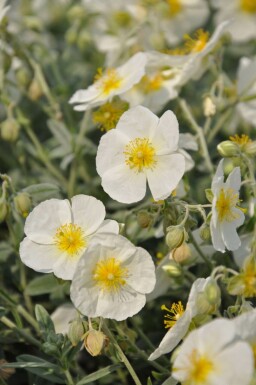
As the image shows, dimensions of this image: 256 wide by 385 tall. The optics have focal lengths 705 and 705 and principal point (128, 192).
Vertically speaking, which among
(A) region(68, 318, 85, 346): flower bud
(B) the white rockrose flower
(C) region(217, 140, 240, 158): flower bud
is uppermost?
(C) region(217, 140, 240, 158): flower bud

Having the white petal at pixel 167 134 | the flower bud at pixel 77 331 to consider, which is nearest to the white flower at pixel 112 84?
the white petal at pixel 167 134

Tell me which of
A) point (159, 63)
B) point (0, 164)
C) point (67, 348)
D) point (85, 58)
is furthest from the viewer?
point (85, 58)

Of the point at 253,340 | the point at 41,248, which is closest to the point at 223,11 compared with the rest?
the point at 41,248

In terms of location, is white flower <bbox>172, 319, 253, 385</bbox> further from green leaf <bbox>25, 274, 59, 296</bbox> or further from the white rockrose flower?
the white rockrose flower

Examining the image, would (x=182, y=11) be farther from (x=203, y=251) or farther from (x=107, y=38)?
(x=203, y=251)

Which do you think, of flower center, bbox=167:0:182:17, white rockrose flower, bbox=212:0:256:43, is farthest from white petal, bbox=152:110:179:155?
white rockrose flower, bbox=212:0:256:43

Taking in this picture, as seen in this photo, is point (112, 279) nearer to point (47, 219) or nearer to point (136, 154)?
point (47, 219)

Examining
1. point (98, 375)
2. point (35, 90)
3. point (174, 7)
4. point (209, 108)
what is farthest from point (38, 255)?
point (174, 7)
